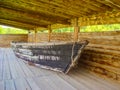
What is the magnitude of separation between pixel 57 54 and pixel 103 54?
4.30 ft

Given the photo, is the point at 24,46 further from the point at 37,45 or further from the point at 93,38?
the point at 93,38

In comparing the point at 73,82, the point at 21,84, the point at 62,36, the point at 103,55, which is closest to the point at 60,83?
the point at 73,82

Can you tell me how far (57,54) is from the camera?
4832mm

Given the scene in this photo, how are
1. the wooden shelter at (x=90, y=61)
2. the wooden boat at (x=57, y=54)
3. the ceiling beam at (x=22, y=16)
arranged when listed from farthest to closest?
the ceiling beam at (x=22, y=16) < the wooden boat at (x=57, y=54) < the wooden shelter at (x=90, y=61)

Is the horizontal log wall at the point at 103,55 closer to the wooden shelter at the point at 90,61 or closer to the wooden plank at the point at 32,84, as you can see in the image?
the wooden shelter at the point at 90,61

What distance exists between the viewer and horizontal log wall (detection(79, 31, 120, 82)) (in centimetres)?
420

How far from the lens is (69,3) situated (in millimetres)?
4109

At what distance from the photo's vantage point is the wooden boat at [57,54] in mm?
4414

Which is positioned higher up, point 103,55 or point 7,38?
point 7,38

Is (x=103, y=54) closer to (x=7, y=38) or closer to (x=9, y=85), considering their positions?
(x=9, y=85)

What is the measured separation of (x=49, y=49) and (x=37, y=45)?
721mm

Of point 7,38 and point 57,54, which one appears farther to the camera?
point 7,38

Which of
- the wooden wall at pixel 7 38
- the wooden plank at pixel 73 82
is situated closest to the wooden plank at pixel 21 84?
the wooden plank at pixel 73 82

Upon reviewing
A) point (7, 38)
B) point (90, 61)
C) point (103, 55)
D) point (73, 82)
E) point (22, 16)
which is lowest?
point (73, 82)
